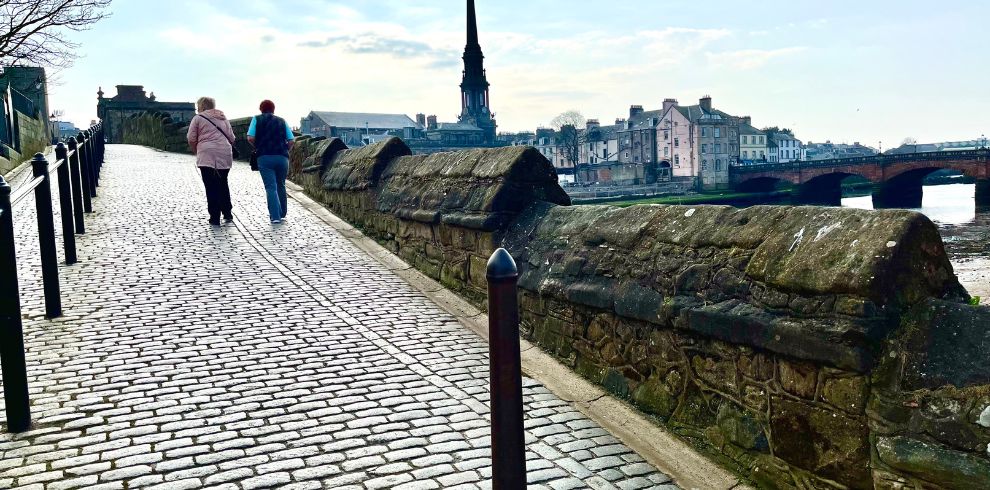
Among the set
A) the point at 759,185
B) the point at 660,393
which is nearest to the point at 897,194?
the point at 759,185

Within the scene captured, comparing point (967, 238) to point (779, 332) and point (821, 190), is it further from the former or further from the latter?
point (779, 332)

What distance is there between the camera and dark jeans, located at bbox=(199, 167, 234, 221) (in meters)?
10.5

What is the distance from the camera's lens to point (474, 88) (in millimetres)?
112000

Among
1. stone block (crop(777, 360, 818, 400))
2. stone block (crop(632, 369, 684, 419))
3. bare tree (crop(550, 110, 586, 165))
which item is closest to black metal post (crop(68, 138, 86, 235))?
stone block (crop(632, 369, 684, 419))

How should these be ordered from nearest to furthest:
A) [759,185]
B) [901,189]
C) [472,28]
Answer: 1. [901,189]
2. [759,185]
3. [472,28]

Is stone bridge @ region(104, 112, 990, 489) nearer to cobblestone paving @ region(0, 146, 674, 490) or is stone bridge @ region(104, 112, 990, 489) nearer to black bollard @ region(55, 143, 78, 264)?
cobblestone paving @ region(0, 146, 674, 490)

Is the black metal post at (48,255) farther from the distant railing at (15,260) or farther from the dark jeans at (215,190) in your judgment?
the dark jeans at (215,190)

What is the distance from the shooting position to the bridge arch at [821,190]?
210 feet

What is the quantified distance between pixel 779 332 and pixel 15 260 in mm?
4099

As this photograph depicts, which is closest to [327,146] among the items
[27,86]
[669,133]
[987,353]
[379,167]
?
[379,167]

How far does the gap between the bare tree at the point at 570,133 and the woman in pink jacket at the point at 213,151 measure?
Answer: 8640 centimetres

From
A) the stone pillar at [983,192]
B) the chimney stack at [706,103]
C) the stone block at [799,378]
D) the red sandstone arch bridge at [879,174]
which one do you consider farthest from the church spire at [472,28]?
the stone block at [799,378]

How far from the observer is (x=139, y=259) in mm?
8156

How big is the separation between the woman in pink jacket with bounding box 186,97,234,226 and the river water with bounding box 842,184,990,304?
1038 cm
